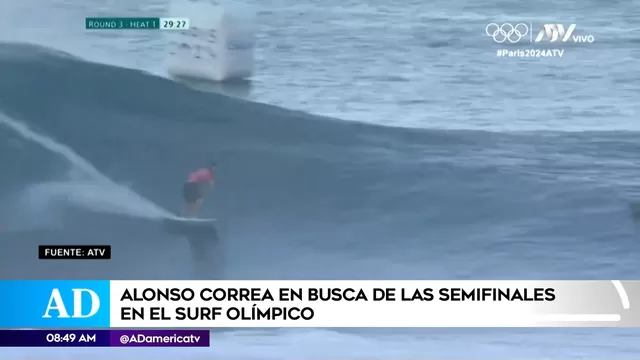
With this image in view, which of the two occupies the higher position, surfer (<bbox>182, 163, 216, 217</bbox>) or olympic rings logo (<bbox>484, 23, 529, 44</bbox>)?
olympic rings logo (<bbox>484, 23, 529, 44</bbox>)

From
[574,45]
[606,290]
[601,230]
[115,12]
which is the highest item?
[115,12]

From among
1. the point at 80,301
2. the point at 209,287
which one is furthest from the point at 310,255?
the point at 80,301

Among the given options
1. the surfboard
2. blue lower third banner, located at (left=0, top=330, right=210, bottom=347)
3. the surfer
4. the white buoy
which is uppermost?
the white buoy

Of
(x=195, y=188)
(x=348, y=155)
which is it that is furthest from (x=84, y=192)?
(x=348, y=155)

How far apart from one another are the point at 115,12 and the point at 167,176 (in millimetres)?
575

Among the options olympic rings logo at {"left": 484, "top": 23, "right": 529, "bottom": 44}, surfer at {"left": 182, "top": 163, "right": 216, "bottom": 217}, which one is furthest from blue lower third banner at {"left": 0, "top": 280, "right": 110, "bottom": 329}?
olympic rings logo at {"left": 484, "top": 23, "right": 529, "bottom": 44}

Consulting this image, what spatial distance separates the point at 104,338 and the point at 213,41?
106cm

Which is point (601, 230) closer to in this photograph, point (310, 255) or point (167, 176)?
point (310, 255)

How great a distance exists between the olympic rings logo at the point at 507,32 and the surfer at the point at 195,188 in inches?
40.2

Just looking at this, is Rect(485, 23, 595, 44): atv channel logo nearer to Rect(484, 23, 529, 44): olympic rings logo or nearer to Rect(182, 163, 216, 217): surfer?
Rect(484, 23, 529, 44): olympic rings logo

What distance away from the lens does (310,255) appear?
2.26 meters

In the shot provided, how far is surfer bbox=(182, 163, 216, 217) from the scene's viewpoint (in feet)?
7.39

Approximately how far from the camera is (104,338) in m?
2.26

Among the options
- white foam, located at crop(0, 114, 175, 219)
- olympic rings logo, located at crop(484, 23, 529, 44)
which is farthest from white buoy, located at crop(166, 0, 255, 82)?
olympic rings logo, located at crop(484, 23, 529, 44)
